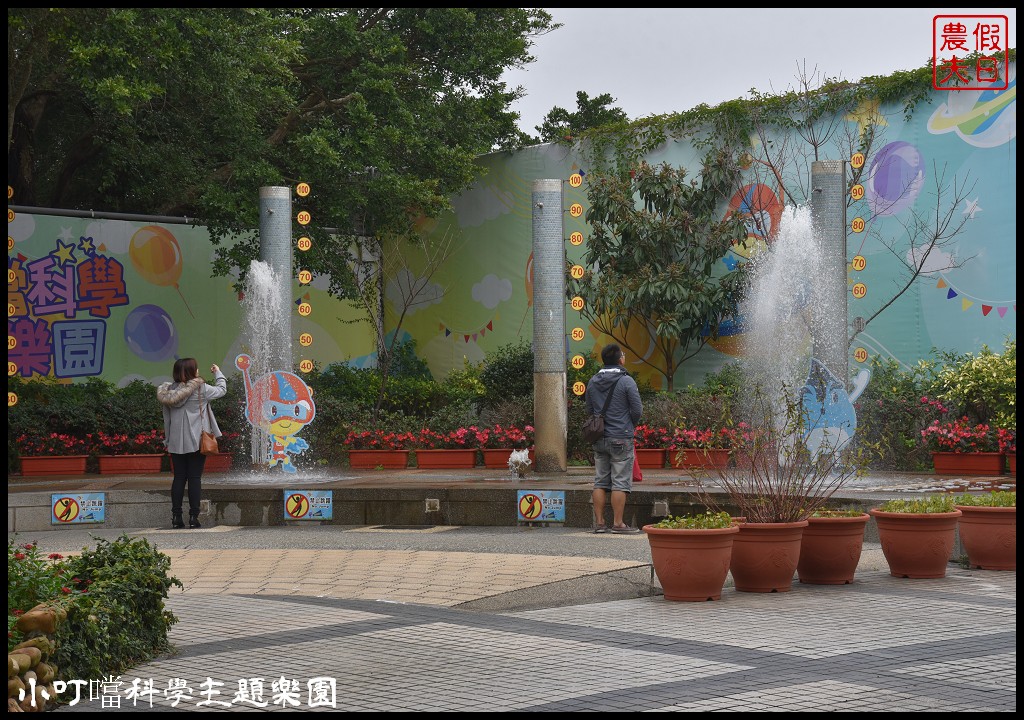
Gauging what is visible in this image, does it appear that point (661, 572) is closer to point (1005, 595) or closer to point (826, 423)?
point (1005, 595)

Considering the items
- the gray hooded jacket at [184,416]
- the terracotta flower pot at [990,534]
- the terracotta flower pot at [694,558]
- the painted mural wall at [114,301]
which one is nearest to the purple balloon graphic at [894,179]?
the terracotta flower pot at [990,534]

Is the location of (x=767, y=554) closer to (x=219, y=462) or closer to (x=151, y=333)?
(x=219, y=462)

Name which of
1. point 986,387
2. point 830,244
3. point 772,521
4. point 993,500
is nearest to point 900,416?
point 986,387

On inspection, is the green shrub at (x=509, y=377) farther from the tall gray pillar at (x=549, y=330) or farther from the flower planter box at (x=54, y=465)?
the flower planter box at (x=54, y=465)

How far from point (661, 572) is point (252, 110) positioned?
12.5 metres

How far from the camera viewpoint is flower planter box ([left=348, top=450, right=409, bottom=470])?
62.5 feet

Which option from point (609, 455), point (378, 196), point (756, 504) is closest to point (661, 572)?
point (756, 504)

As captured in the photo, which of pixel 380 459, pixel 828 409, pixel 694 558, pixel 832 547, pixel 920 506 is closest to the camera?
pixel 694 558

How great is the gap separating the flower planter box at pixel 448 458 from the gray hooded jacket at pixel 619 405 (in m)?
6.65

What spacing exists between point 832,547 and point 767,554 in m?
0.66

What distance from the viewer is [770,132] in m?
21.3

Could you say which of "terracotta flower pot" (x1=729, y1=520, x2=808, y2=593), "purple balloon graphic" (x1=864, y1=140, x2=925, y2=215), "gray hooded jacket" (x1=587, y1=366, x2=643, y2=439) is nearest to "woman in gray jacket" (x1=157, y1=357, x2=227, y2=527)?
"gray hooded jacket" (x1=587, y1=366, x2=643, y2=439)

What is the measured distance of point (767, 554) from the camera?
30.5 ft

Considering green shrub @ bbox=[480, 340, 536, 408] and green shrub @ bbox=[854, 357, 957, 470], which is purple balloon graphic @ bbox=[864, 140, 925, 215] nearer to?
green shrub @ bbox=[854, 357, 957, 470]
